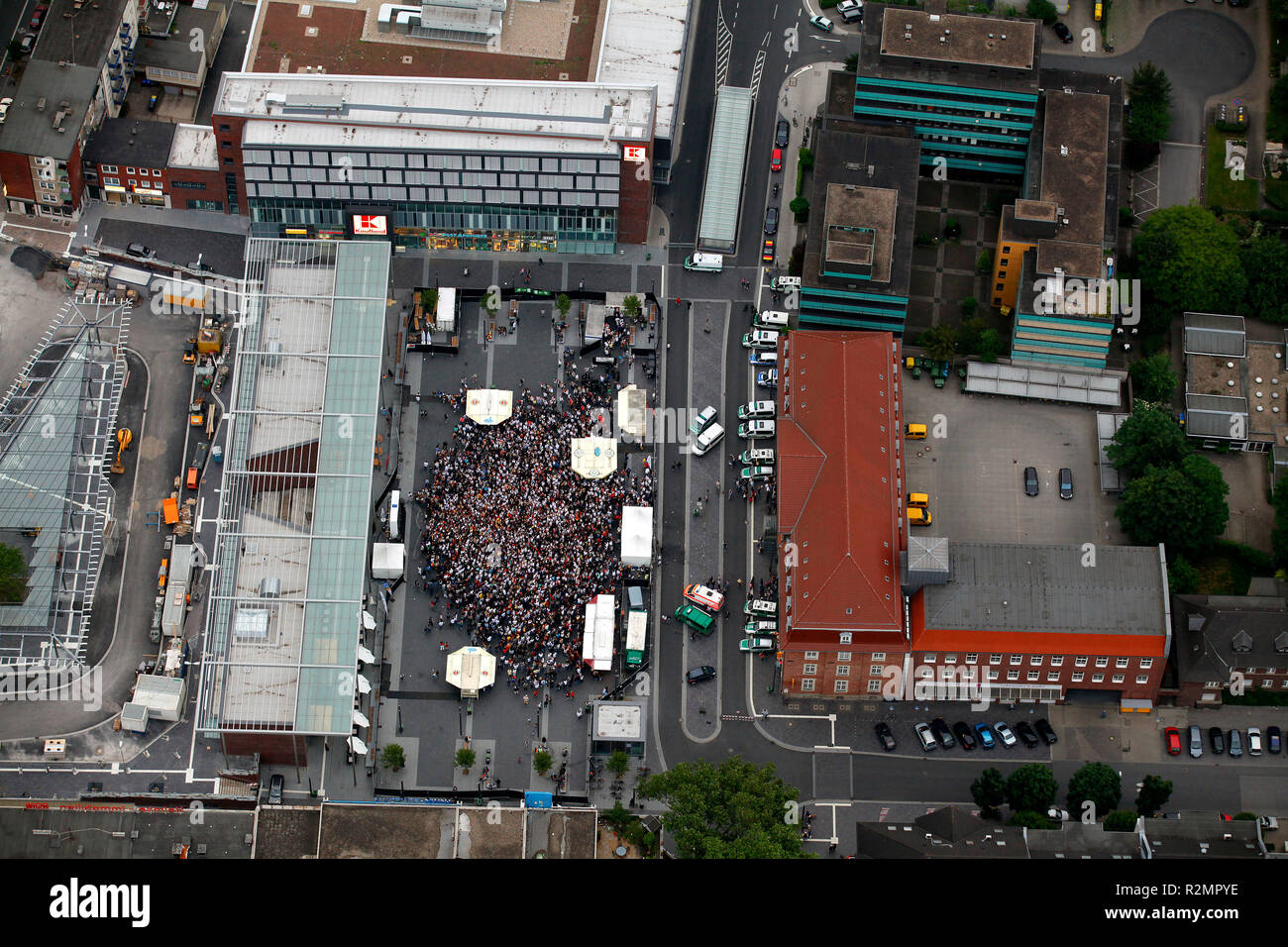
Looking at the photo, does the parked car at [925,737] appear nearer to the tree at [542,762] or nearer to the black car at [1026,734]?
the black car at [1026,734]

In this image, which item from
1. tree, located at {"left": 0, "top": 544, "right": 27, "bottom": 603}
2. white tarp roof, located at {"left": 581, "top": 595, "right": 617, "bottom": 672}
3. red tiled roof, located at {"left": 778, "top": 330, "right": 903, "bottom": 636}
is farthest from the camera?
white tarp roof, located at {"left": 581, "top": 595, "right": 617, "bottom": 672}

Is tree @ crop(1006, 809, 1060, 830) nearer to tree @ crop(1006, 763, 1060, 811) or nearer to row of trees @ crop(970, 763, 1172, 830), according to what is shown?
row of trees @ crop(970, 763, 1172, 830)

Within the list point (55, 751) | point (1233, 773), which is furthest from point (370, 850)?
point (1233, 773)

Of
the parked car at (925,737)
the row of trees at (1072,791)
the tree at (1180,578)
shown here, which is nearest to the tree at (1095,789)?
the row of trees at (1072,791)

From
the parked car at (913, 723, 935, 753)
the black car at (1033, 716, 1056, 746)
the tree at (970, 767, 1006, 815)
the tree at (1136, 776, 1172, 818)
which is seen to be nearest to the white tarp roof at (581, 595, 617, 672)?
the parked car at (913, 723, 935, 753)

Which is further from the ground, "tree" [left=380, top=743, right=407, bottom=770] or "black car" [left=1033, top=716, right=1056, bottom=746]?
"black car" [left=1033, top=716, right=1056, bottom=746]

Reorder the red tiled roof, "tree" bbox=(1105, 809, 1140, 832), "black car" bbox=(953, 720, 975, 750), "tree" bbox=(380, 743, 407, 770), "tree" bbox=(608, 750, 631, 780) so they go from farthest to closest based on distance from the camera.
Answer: "black car" bbox=(953, 720, 975, 750)
the red tiled roof
"tree" bbox=(380, 743, 407, 770)
"tree" bbox=(608, 750, 631, 780)
"tree" bbox=(1105, 809, 1140, 832)
